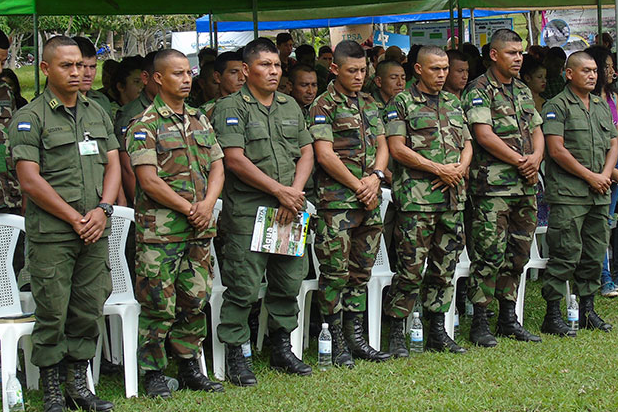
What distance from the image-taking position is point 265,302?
17.4 ft

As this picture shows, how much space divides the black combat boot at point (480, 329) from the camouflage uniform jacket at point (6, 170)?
314 cm

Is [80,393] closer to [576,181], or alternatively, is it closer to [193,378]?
[193,378]

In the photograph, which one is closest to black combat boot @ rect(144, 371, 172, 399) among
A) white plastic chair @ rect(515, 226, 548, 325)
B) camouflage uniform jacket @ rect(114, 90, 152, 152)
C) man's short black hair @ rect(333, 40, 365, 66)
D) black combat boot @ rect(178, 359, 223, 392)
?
black combat boot @ rect(178, 359, 223, 392)

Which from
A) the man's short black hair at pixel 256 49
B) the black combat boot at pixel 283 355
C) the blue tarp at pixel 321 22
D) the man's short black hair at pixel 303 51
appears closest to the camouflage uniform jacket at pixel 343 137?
the man's short black hair at pixel 256 49

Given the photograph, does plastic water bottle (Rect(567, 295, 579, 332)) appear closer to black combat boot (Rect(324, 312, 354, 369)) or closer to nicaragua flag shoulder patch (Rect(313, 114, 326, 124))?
black combat boot (Rect(324, 312, 354, 369))

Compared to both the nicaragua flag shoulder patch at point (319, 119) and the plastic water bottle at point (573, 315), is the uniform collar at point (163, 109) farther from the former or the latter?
the plastic water bottle at point (573, 315)

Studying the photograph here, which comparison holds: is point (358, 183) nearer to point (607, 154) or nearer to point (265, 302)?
point (265, 302)

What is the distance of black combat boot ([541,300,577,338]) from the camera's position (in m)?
6.07

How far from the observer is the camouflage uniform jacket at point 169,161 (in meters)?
4.64

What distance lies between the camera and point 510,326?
6.01 m

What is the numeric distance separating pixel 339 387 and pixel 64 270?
168cm

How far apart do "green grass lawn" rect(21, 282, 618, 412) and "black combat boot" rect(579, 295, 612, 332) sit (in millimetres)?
435

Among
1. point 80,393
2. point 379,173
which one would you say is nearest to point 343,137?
point 379,173

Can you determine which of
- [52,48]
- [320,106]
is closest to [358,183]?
[320,106]
